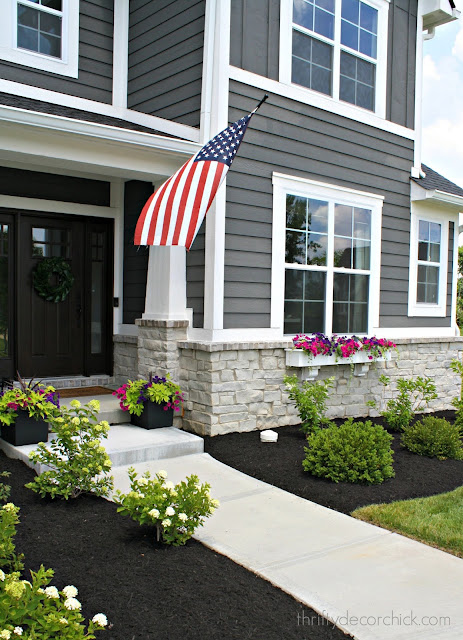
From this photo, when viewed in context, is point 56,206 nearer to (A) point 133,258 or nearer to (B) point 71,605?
(A) point 133,258

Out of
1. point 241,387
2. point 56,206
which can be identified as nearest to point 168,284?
point 241,387

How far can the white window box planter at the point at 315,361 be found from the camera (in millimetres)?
6582

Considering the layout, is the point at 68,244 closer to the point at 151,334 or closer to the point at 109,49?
the point at 151,334

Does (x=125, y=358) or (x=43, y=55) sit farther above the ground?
(x=43, y=55)

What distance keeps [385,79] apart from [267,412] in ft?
15.3

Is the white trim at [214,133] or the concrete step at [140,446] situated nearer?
the concrete step at [140,446]

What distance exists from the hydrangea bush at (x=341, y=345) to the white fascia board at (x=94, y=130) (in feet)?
7.87

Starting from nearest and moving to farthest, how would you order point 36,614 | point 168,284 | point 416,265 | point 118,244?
point 36,614 < point 168,284 < point 118,244 < point 416,265

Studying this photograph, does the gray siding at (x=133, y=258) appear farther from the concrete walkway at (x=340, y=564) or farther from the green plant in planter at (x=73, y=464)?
the green plant in planter at (x=73, y=464)

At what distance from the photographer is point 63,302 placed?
7.18 m

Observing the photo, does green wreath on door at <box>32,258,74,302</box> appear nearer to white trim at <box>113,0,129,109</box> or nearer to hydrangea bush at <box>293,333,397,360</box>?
white trim at <box>113,0,129,109</box>

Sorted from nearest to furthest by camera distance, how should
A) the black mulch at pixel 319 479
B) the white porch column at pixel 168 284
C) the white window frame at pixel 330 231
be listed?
the black mulch at pixel 319 479 < the white porch column at pixel 168 284 < the white window frame at pixel 330 231

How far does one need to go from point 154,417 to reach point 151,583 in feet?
9.65

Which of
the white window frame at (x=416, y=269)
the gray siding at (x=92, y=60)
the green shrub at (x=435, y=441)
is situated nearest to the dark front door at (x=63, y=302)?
the gray siding at (x=92, y=60)
